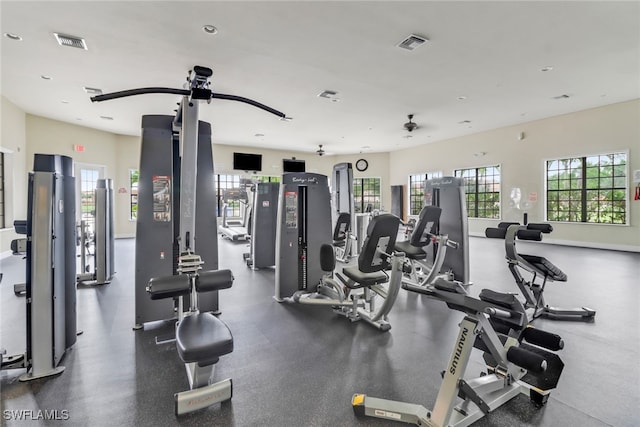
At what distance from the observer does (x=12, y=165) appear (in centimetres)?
679

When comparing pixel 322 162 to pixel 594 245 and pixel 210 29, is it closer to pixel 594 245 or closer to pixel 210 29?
pixel 594 245

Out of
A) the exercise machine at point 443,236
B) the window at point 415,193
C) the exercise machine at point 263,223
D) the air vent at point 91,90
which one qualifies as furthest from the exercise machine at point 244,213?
the window at point 415,193

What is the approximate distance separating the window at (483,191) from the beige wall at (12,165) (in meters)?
12.0

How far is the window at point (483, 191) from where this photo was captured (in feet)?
33.0

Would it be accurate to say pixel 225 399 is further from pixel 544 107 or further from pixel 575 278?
pixel 544 107

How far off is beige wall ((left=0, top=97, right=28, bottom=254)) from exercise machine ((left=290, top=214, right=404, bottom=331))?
7325 millimetres

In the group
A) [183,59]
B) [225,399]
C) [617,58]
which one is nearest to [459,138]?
[617,58]

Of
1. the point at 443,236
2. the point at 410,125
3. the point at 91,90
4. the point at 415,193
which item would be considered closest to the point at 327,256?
the point at 443,236

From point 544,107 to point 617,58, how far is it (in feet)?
9.12

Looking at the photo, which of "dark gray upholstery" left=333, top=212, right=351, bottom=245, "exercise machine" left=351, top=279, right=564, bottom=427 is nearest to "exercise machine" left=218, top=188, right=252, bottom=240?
"dark gray upholstery" left=333, top=212, right=351, bottom=245

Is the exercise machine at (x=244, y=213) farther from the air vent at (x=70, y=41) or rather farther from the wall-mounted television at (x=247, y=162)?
the air vent at (x=70, y=41)

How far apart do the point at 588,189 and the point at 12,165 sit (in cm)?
1424

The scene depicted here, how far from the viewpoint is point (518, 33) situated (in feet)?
13.1

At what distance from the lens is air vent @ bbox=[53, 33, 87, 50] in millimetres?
3912
